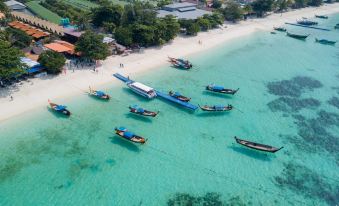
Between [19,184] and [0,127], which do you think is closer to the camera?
[19,184]

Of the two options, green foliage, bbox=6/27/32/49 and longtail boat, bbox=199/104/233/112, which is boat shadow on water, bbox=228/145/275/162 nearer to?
longtail boat, bbox=199/104/233/112

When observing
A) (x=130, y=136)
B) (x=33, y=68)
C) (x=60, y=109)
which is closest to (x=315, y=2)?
(x=130, y=136)

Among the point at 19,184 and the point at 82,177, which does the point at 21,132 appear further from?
the point at 82,177

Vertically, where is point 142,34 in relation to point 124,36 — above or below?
above

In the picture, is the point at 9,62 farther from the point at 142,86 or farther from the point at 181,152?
the point at 181,152

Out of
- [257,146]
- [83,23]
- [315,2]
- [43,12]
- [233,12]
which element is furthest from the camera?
[315,2]

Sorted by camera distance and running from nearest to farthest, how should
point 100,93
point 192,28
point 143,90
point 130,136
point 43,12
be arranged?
point 130,136, point 100,93, point 143,90, point 192,28, point 43,12

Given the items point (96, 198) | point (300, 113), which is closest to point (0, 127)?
point (96, 198)
